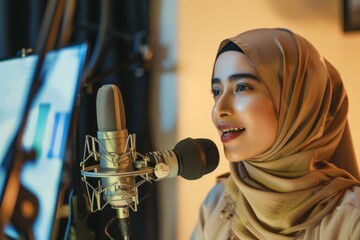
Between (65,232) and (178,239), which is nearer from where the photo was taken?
(65,232)

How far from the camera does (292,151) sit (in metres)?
0.81

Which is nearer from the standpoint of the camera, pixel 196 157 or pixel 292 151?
pixel 196 157

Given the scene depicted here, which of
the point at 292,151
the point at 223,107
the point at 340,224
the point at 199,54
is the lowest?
the point at 340,224

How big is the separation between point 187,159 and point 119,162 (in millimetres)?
130

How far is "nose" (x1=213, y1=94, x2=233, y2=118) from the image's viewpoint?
795 mm

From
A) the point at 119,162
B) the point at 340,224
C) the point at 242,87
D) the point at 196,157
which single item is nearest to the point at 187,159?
the point at 196,157

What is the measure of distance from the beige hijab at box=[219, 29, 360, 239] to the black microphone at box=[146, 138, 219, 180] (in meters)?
0.17

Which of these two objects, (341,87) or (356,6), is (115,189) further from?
(356,6)

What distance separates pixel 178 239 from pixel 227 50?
0.58m

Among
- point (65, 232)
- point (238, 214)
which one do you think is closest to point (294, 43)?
point (238, 214)

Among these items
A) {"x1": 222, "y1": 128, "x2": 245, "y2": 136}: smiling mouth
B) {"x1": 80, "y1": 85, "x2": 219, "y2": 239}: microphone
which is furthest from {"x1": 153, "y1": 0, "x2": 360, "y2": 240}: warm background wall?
{"x1": 80, "y1": 85, "x2": 219, "y2": 239}: microphone

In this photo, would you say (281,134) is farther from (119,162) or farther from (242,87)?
(119,162)

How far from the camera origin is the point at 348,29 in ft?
3.79

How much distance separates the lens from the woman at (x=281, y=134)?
778 millimetres
